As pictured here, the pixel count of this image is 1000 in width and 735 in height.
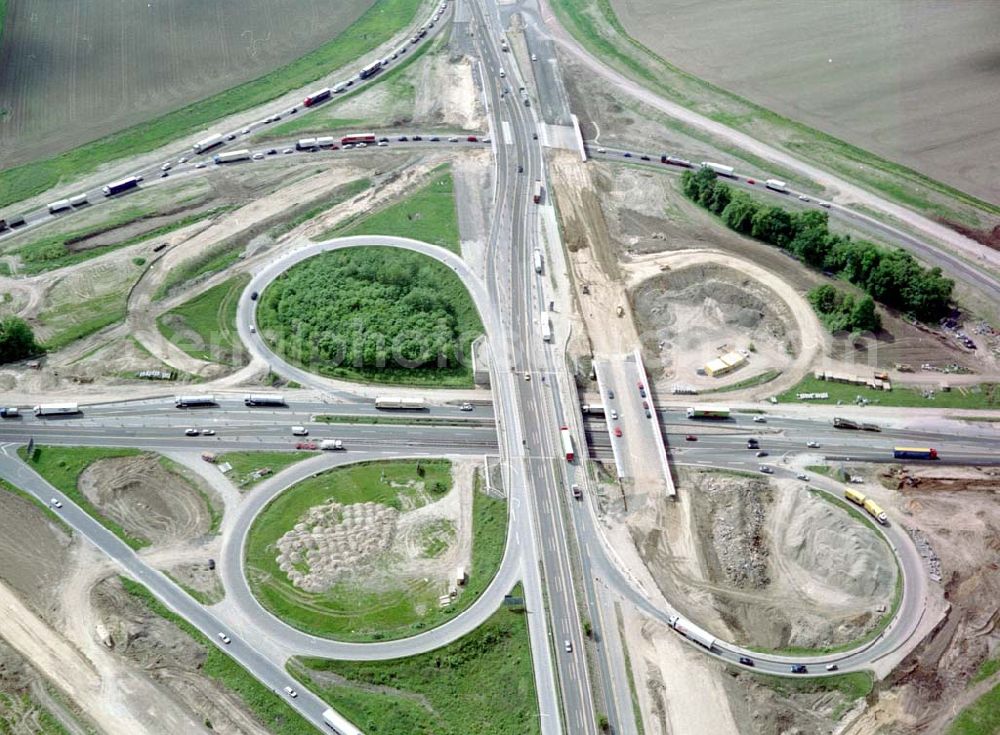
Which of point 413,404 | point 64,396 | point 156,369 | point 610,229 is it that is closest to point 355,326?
point 413,404

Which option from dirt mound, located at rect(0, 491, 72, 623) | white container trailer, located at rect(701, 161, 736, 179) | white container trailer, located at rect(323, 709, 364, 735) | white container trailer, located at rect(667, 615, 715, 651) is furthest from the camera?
white container trailer, located at rect(701, 161, 736, 179)

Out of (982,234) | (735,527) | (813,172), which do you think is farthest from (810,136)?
(735,527)

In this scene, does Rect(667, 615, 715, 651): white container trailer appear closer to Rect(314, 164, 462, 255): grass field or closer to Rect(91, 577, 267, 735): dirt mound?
Rect(91, 577, 267, 735): dirt mound

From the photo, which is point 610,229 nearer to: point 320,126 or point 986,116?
point 320,126

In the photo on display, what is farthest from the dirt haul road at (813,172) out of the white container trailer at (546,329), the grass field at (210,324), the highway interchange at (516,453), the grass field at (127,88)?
the grass field at (210,324)

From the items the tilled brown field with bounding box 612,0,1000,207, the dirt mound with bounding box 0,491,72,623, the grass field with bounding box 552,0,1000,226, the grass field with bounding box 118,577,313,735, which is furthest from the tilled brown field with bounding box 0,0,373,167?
the grass field with bounding box 118,577,313,735

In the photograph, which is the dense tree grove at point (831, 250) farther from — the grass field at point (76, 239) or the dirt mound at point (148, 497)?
the dirt mound at point (148, 497)
